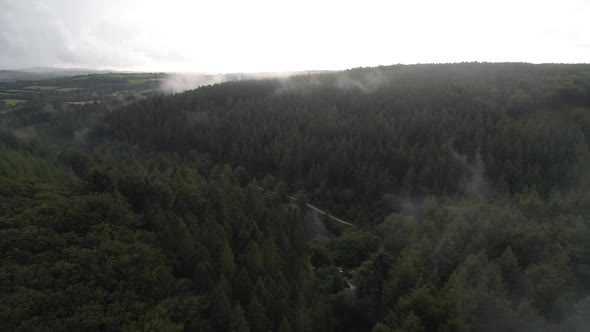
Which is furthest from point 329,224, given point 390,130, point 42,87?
point 42,87

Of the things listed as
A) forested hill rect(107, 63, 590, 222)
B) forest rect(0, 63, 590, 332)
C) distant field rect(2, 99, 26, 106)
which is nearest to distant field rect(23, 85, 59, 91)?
distant field rect(2, 99, 26, 106)

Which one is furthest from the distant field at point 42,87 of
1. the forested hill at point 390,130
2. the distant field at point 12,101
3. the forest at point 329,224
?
the forest at point 329,224

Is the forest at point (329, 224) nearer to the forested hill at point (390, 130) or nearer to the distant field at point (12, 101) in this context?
the forested hill at point (390, 130)

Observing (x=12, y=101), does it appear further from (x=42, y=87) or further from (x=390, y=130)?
(x=390, y=130)

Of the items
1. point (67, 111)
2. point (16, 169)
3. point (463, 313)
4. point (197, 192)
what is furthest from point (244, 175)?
point (67, 111)

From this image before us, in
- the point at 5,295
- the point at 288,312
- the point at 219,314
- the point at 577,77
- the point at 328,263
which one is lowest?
the point at 328,263

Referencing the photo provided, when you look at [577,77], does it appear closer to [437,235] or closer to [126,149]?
[437,235]

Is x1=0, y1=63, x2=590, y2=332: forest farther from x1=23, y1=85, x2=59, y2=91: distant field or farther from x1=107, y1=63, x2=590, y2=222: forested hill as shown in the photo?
x1=23, y1=85, x2=59, y2=91: distant field

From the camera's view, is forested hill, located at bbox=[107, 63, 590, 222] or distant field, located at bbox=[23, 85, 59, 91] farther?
distant field, located at bbox=[23, 85, 59, 91]
